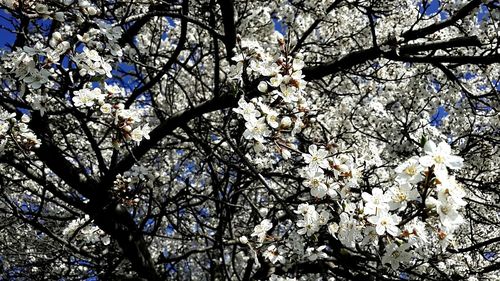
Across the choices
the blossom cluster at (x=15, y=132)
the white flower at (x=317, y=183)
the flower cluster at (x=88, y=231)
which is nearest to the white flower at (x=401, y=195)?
the white flower at (x=317, y=183)

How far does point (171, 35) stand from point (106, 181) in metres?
4.08

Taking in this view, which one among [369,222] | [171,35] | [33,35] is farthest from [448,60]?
[171,35]

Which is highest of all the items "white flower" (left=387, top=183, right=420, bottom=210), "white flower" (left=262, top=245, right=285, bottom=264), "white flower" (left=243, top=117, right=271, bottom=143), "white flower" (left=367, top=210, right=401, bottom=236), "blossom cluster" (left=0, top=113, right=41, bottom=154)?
"blossom cluster" (left=0, top=113, right=41, bottom=154)

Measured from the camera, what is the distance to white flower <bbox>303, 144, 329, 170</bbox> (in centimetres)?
218

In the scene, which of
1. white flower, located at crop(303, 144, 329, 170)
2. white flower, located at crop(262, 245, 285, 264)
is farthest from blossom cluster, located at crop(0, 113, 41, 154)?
white flower, located at crop(303, 144, 329, 170)

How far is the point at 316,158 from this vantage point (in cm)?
221

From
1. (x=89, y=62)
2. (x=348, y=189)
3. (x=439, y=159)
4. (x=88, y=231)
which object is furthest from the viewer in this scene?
(x=88, y=231)

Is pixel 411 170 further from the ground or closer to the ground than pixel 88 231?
closer to the ground

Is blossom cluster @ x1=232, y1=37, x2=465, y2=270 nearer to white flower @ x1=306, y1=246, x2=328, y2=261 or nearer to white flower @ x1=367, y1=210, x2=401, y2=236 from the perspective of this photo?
white flower @ x1=367, y1=210, x2=401, y2=236

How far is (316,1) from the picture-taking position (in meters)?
5.49

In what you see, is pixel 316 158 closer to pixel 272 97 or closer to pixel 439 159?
pixel 272 97

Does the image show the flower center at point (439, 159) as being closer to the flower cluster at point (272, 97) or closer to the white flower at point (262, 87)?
the flower cluster at point (272, 97)

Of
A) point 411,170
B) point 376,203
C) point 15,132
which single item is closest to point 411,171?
point 411,170

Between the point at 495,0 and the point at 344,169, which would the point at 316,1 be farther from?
the point at 344,169
